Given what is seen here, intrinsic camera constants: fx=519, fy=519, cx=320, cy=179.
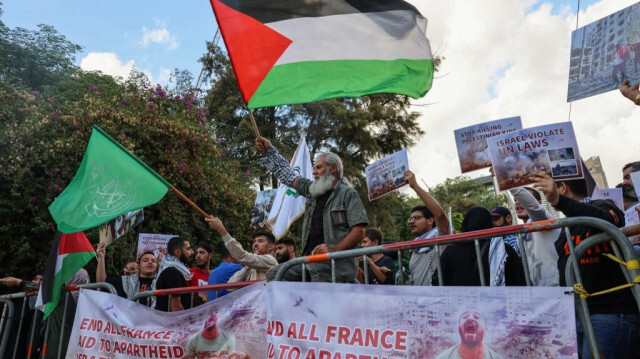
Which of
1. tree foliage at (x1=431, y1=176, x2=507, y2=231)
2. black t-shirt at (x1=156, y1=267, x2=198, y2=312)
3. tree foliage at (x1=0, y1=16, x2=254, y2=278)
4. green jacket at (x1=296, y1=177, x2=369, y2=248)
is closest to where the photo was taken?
green jacket at (x1=296, y1=177, x2=369, y2=248)

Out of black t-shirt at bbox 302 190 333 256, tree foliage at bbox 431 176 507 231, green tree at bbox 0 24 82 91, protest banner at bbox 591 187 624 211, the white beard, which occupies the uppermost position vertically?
tree foliage at bbox 431 176 507 231

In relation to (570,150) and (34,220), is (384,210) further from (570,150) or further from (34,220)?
(570,150)

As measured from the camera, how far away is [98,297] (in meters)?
4.72

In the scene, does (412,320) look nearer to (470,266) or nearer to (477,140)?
(470,266)

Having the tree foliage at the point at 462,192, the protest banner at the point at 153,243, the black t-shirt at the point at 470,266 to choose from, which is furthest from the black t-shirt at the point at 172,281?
the tree foliage at the point at 462,192

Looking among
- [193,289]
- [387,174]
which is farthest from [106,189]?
[387,174]

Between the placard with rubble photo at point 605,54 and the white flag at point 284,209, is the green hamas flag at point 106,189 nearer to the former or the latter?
the white flag at point 284,209

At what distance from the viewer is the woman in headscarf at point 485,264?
3.62 metres

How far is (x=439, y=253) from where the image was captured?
3254mm

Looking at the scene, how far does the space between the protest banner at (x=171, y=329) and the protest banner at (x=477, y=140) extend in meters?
2.26

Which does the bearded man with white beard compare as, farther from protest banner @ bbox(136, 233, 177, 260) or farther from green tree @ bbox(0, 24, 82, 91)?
green tree @ bbox(0, 24, 82, 91)

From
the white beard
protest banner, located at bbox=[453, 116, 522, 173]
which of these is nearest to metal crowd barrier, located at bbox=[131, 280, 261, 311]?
the white beard

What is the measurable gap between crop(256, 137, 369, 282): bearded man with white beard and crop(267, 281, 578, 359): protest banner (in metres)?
0.45

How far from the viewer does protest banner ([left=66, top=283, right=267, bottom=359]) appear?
362cm
